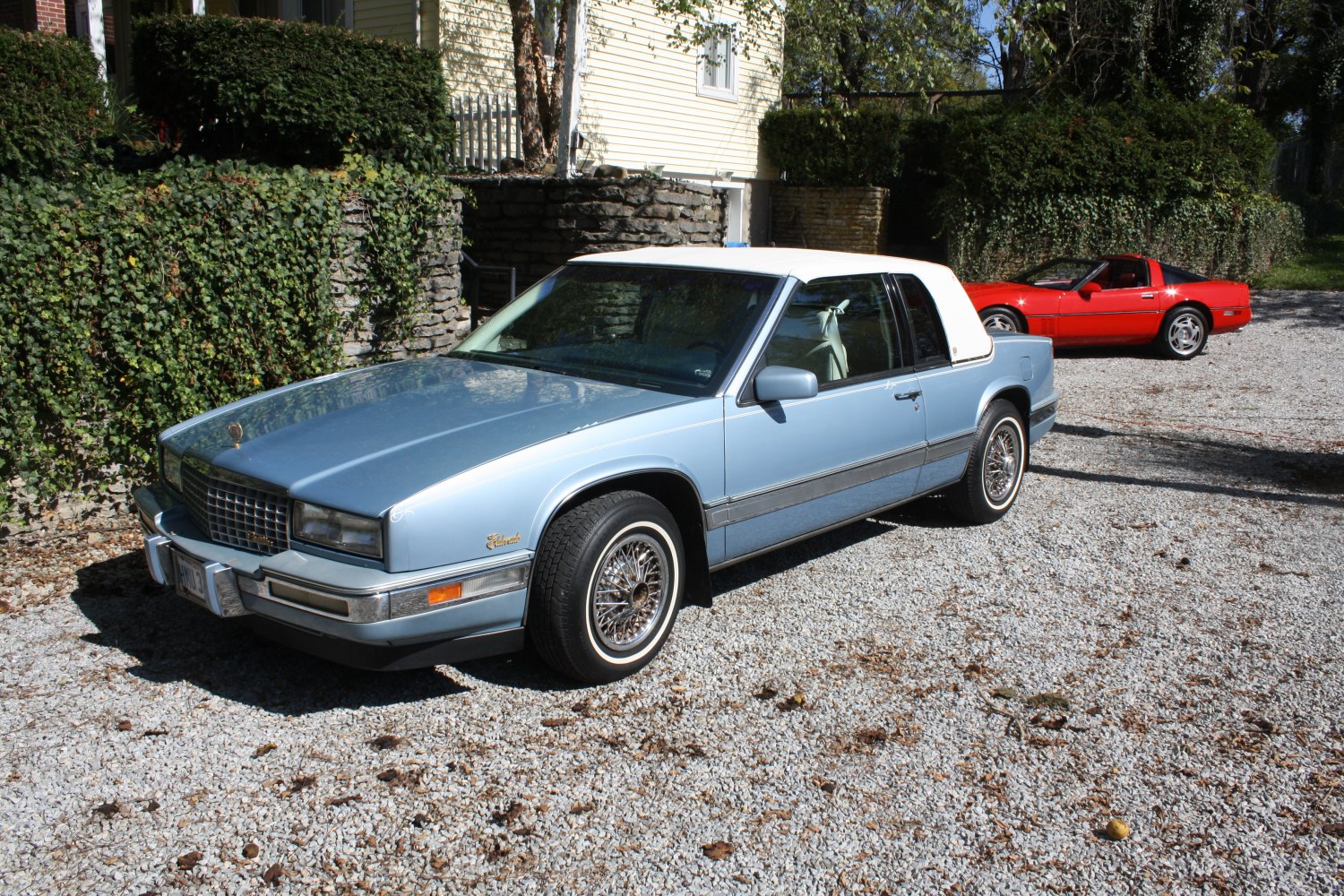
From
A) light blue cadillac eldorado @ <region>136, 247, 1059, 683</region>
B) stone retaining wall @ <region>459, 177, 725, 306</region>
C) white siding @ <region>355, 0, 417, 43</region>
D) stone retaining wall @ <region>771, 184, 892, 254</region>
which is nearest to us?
light blue cadillac eldorado @ <region>136, 247, 1059, 683</region>

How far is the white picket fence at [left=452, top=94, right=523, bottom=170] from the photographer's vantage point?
14797 mm

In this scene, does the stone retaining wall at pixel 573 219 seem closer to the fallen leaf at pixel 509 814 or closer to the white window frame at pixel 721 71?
the fallen leaf at pixel 509 814

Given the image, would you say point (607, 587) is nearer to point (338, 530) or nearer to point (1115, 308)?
point (338, 530)

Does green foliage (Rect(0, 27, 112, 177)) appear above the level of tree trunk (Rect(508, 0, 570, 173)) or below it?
below

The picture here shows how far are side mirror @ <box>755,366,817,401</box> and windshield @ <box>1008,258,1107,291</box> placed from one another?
9743 millimetres

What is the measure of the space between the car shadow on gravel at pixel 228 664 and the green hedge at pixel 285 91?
5.37 metres

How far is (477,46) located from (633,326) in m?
12.7

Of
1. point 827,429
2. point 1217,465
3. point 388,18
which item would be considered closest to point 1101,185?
point 388,18

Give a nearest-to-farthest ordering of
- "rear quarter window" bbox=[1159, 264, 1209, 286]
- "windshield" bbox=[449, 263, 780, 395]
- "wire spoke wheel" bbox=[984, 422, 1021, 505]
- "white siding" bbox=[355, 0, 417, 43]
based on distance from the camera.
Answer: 1. "windshield" bbox=[449, 263, 780, 395]
2. "wire spoke wheel" bbox=[984, 422, 1021, 505]
3. "rear quarter window" bbox=[1159, 264, 1209, 286]
4. "white siding" bbox=[355, 0, 417, 43]

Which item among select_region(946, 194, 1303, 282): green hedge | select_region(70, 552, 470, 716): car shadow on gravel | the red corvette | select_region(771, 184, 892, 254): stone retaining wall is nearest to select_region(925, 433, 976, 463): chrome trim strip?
select_region(70, 552, 470, 716): car shadow on gravel

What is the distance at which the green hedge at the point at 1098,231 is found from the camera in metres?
19.2

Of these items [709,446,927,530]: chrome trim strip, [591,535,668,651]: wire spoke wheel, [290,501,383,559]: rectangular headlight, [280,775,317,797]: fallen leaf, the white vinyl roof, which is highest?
the white vinyl roof

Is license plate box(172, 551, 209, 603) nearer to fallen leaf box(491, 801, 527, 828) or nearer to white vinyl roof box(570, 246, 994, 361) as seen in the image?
fallen leaf box(491, 801, 527, 828)

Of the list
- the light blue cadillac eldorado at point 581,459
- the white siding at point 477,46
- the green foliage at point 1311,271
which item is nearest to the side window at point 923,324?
the light blue cadillac eldorado at point 581,459
